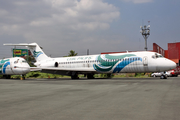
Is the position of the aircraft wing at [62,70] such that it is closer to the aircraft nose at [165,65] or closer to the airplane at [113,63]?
the airplane at [113,63]

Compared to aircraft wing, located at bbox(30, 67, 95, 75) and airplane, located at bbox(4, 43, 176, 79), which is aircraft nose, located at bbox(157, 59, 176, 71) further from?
aircraft wing, located at bbox(30, 67, 95, 75)

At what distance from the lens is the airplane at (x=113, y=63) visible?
2567cm

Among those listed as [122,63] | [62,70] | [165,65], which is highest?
[122,63]

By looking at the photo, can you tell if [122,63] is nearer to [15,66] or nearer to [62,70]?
[62,70]

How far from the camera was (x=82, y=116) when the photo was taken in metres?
5.55

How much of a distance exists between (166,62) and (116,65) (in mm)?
6779

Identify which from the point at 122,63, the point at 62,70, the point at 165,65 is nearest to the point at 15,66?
the point at 62,70

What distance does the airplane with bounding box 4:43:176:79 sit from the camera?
25672 mm

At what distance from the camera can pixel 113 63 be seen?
28344 millimetres

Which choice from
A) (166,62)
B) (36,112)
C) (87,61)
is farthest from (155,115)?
(87,61)

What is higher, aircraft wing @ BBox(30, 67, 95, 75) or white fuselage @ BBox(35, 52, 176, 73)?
white fuselage @ BBox(35, 52, 176, 73)

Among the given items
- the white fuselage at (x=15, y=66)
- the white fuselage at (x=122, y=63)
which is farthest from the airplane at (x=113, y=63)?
the white fuselage at (x=15, y=66)

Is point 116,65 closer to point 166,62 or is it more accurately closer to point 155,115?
point 166,62

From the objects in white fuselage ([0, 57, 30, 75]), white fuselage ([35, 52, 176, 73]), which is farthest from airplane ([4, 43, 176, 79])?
white fuselage ([0, 57, 30, 75])
